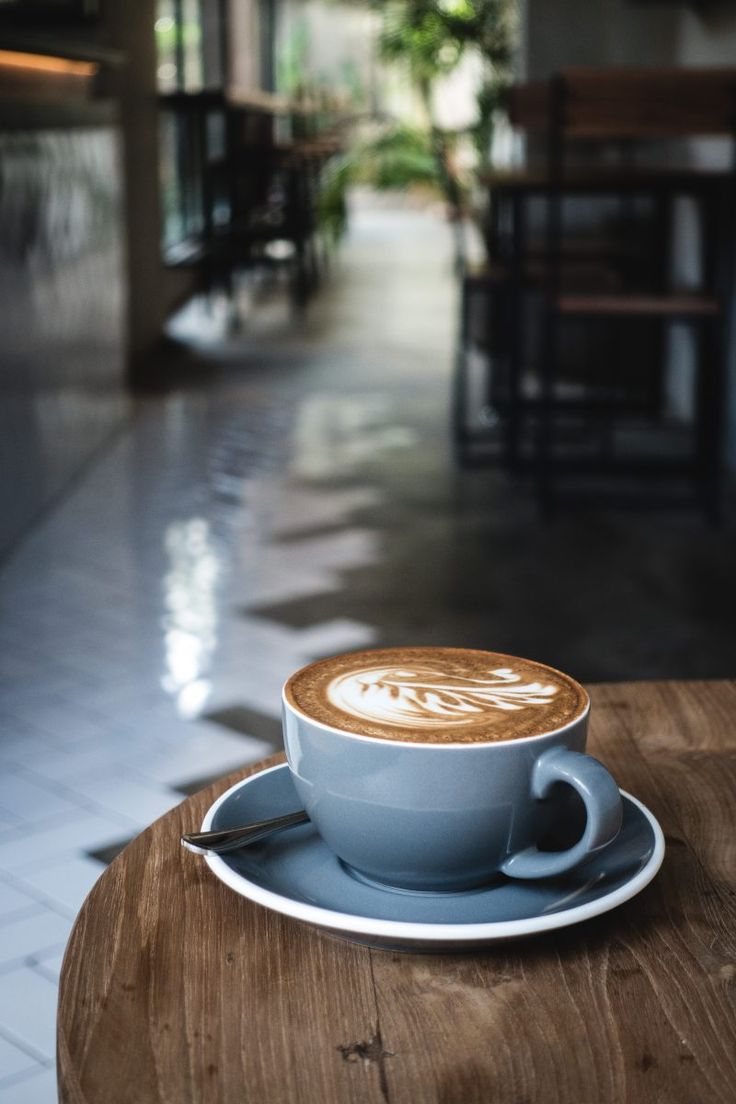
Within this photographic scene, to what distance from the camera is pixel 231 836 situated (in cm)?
51

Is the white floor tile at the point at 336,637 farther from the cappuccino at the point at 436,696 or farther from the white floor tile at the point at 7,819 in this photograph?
the cappuccino at the point at 436,696

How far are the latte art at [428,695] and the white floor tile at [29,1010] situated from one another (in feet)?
2.96

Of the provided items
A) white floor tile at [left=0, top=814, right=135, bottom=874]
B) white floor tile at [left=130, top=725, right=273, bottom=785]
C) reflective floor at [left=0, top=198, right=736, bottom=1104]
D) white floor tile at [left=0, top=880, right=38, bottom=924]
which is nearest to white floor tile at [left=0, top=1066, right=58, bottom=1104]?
reflective floor at [left=0, top=198, right=736, bottom=1104]

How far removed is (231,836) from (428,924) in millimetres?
93

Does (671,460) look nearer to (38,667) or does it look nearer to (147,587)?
(147,587)

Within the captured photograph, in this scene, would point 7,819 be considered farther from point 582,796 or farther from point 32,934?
point 582,796

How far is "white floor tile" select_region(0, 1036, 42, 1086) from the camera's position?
49.2 inches

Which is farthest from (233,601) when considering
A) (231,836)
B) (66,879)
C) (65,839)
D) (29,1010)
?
(231,836)

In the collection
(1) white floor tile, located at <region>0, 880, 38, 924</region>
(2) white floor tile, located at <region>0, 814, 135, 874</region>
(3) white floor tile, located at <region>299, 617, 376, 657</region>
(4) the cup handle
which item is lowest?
(1) white floor tile, located at <region>0, 880, 38, 924</region>

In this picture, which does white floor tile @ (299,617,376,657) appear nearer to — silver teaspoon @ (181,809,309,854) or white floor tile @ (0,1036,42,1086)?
white floor tile @ (0,1036,42,1086)

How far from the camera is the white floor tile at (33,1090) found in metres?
1.21

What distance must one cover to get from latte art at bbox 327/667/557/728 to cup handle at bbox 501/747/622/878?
0.04 m

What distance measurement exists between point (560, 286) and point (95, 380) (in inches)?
58.2

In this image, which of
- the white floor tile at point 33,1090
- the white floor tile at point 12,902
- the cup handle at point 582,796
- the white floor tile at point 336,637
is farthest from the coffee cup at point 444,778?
the white floor tile at point 336,637
